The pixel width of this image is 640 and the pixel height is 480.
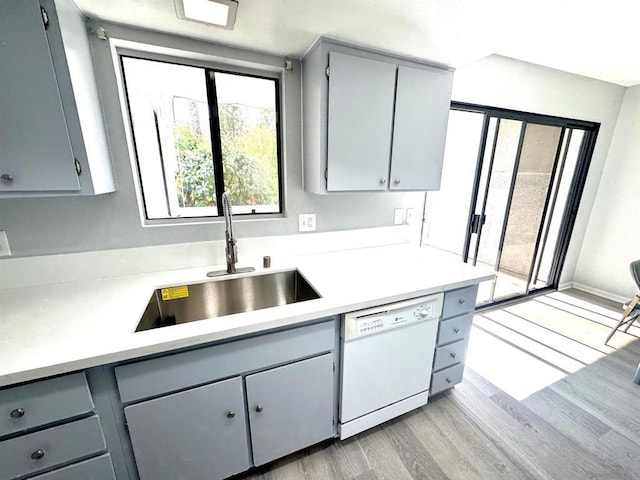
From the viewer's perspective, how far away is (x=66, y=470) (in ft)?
2.61

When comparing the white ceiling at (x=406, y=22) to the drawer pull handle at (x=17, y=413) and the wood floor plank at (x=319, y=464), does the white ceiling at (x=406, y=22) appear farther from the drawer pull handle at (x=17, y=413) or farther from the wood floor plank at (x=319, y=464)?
the wood floor plank at (x=319, y=464)

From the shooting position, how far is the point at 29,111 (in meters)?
0.87

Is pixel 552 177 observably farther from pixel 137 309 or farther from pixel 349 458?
pixel 137 309

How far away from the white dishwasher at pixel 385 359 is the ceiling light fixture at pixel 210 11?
1.36 m

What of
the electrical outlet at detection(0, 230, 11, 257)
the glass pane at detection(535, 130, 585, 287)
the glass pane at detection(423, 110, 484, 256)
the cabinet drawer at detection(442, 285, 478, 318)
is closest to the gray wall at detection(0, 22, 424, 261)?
the electrical outlet at detection(0, 230, 11, 257)

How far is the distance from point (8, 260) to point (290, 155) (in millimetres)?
1494

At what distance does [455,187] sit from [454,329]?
5.38ft

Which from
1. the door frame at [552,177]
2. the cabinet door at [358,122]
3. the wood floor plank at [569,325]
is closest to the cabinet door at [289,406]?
the cabinet door at [358,122]

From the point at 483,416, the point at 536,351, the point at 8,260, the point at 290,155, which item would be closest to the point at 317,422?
the point at 483,416

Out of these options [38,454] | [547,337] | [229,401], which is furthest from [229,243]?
[547,337]

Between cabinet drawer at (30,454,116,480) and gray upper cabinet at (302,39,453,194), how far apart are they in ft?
4.67

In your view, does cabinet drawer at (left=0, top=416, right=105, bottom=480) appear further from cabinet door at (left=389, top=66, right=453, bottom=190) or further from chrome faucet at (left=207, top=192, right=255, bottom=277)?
cabinet door at (left=389, top=66, right=453, bottom=190)

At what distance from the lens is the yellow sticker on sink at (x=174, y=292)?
4.10ft

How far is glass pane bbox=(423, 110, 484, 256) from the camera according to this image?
2.19m
